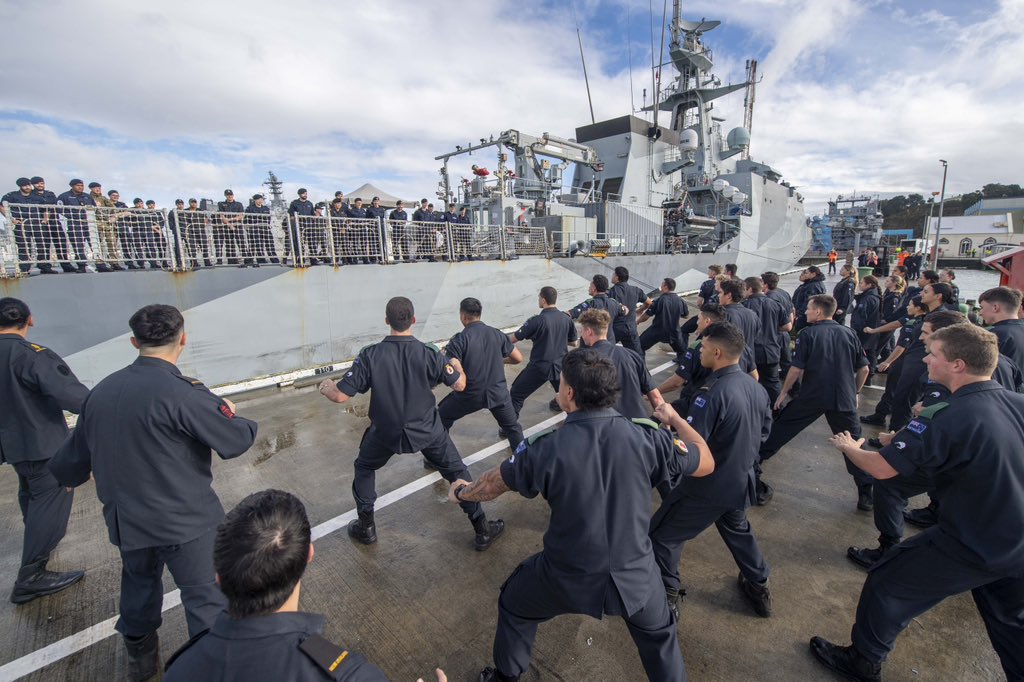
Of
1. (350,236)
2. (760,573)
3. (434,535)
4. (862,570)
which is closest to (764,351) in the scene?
(862,570)

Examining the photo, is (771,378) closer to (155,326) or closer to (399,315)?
(399,315)

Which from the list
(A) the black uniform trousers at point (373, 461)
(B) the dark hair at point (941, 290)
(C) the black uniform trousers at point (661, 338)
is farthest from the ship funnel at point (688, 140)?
(A) the black uniform trousers at point (373, 461)

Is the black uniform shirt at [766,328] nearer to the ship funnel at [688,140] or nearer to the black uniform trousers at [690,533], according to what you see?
the black uniform trousers at [690,533]

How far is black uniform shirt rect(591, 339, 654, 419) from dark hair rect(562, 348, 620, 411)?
172cm

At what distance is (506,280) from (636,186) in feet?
25.7

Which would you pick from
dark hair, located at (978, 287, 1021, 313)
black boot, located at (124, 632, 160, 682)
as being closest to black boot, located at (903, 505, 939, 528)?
dark hair, located at (978, 287, 1021, 313)

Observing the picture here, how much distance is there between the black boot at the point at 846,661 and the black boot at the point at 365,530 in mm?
2916

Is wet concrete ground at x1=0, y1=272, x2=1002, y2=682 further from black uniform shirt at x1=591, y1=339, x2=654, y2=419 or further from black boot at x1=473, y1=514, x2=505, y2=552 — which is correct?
black uniform shirt at x1=591, y1=339, x2=654, y2=419

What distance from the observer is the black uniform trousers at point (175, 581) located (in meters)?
2.18

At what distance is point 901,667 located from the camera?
94.5 inches

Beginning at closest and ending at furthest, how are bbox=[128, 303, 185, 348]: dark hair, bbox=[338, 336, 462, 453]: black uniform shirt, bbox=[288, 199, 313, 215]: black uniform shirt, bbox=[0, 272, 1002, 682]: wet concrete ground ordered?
bbox=[128, 303, 185, 348]: dark hair
bbox=[0, 272, 1002, 682]: wet concrete ground
bbox=[338, 336, 462, 453]: black uniform shirt
bbox=[288, 199, 313, 215]: black uniform shirt

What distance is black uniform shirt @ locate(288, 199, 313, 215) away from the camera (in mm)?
8086

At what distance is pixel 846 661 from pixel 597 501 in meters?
1.80

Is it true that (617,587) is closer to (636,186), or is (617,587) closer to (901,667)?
(901,667)
